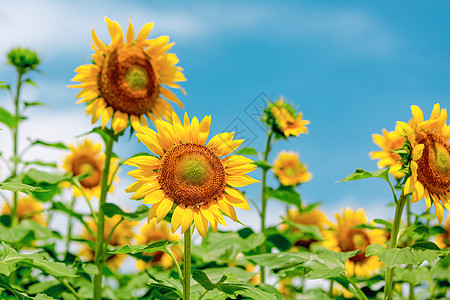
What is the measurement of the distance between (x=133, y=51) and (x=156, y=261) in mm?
2520

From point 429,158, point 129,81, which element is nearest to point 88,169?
point 129,81

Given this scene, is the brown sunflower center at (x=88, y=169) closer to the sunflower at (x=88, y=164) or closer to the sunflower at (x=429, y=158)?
the sunflower at (x=88, y=164)

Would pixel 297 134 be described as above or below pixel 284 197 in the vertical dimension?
above

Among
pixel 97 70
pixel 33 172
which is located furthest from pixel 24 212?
pixel 97 70

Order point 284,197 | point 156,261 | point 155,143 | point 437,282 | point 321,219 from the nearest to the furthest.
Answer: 1. point 155,143
2. point 284,197
3. point 437,282
4. point 156,261
5. point 321,219

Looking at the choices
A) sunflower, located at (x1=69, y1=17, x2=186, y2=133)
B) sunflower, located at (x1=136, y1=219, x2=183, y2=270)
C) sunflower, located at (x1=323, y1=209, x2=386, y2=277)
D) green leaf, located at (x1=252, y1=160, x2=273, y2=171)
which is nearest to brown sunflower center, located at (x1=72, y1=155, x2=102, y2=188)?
sunflower, located at (x1=136, y1=219, x2=183, y2=270)

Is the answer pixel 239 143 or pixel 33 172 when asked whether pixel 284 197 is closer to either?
pixel 239 143

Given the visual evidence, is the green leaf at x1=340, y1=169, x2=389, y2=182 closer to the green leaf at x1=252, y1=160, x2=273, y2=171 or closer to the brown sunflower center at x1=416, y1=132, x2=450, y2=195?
the brown sunflower center at x1=416, y1=132, x2=450, y2=195

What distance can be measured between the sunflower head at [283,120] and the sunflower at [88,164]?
1.66 metres

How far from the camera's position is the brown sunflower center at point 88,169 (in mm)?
4852

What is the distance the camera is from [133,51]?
339 cm

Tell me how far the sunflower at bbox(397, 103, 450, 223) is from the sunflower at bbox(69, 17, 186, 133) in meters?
1.54

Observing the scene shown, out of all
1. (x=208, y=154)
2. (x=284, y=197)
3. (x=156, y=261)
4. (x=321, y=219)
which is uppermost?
(x=208, y=154)

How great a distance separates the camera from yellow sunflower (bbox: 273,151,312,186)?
5.40m
